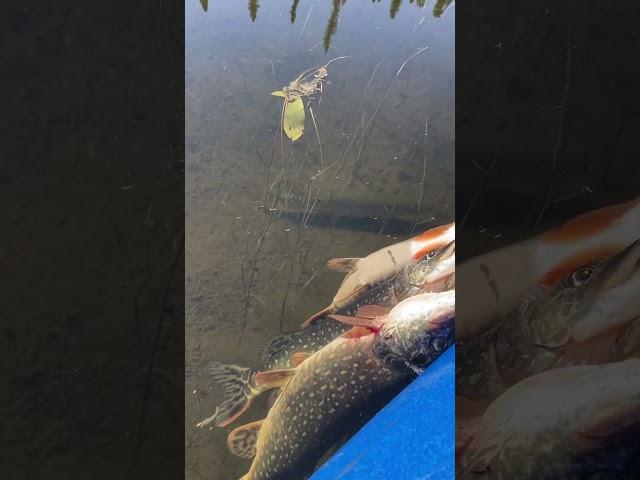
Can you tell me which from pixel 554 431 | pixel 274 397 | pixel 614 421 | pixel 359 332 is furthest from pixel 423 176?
pixel 614 421

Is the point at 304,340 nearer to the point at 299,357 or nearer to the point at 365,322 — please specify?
the point at 299,357

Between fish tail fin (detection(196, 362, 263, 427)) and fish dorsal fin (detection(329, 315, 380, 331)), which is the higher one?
fish dorsal fin (detection(329, 315, 380, 331))

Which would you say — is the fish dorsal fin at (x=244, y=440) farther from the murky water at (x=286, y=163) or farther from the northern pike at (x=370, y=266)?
the northern pike at (x=370, y=266)

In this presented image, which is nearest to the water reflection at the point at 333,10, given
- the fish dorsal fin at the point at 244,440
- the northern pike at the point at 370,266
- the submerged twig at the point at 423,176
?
the submerged twig at the point at 423,176

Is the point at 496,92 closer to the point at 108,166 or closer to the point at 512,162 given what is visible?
the point at 512,162

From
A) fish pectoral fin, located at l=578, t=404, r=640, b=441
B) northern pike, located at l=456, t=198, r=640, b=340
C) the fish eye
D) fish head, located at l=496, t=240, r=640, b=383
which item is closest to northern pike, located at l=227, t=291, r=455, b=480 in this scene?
northern pike, located at l=456, t=198, r=640, b=340

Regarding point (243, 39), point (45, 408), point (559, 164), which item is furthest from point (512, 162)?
point (45, 408)

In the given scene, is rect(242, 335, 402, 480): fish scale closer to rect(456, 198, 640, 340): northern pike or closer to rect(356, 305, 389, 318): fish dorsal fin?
rect(356, 305, 389, 318): fish dorsal fin
